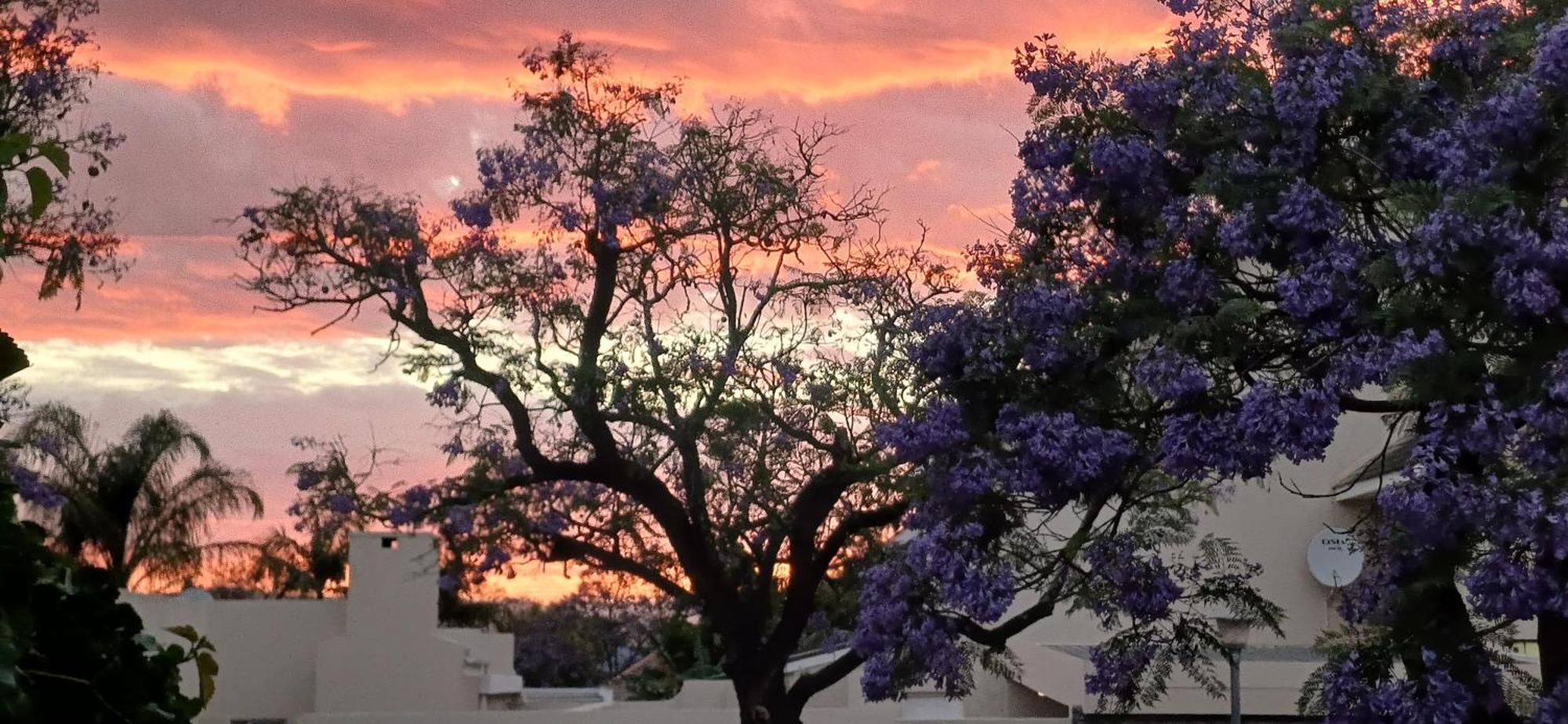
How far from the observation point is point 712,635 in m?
36.6

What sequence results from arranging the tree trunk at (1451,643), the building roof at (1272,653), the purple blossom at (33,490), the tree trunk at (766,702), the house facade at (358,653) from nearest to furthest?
the tree trunk at (1451,643), the purple blossom at (33,490), the tree trunk at (766,702), the building roof at (1272,653), the house facade at (358,653)

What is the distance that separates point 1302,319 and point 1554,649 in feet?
7.68

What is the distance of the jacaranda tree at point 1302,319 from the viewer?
8.93 m

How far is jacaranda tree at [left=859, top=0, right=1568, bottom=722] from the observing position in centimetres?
893

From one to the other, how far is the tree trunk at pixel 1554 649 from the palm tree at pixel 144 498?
81.4 ft

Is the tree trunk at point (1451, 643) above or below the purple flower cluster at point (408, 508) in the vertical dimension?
below

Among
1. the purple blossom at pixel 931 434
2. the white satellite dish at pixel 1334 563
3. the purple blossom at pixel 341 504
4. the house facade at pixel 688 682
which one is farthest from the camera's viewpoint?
the house facade at pixel 688 682

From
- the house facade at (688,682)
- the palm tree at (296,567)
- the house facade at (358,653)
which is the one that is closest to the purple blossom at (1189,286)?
the house facade at (688,682)

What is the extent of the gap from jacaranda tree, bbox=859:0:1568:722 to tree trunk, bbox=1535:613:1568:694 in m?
0.01

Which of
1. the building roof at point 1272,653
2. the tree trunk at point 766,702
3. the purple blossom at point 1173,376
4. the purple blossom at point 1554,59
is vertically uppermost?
the purple blossom at point 1554,59

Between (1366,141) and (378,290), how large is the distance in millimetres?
10158

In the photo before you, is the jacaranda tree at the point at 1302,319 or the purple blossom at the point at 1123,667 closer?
the jacaranda tree at the point at 1302,319

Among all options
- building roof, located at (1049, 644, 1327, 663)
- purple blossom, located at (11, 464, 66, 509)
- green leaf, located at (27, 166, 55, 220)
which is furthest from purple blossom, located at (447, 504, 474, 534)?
green leaf, located at (27, 166, 55, 220)

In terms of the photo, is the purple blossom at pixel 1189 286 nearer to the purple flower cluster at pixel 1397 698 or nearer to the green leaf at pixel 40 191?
the purple flower cluster at pixel 1397 698
